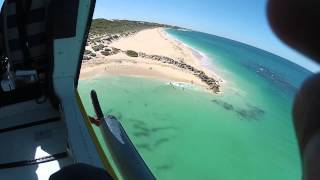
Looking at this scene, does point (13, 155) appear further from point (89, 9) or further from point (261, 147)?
point (261, 147)

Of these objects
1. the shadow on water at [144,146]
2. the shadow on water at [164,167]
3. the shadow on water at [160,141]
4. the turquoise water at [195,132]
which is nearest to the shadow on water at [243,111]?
the turquoise water at [195,132]

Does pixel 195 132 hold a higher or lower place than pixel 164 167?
lower

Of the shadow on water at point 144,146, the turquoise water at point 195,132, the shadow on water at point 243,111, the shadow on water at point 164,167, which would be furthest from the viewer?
the shadow on water at point 243,111

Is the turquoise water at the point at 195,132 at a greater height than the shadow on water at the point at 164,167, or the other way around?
the shadow on water at the point at 164,167

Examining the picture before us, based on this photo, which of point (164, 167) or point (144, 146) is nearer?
point (164, 167)

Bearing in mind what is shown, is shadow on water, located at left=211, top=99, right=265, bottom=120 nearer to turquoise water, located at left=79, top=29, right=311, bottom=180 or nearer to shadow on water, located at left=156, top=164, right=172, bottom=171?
turquoise water, located at left=79, top=29, right=311, bottom=180

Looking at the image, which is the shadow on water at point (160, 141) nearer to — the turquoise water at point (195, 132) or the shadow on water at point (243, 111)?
the turquoise water at point (195, 132)

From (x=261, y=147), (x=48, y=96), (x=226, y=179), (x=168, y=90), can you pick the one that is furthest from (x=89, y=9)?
(x=168, y=90)

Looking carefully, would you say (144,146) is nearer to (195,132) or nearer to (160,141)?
(160,141)

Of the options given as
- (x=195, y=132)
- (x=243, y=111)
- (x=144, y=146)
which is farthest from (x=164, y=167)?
(x=243, y=111)

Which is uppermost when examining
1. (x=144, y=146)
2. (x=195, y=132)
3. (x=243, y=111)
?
(x=144, y=146)

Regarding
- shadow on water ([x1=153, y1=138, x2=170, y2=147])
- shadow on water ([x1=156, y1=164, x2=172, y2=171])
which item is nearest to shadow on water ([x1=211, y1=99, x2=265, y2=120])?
shadow on water ([x1=153, y1=138, x2=170, y2=147])
